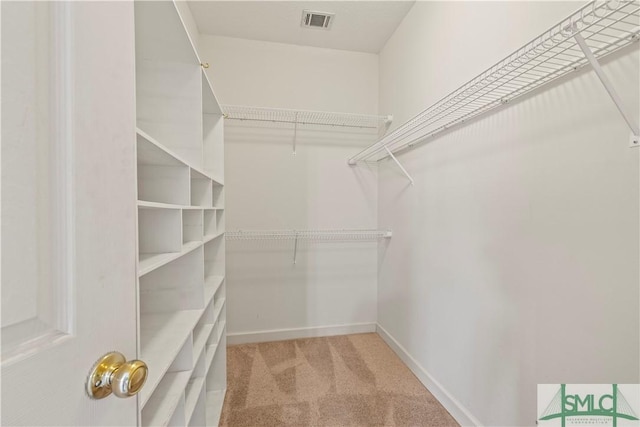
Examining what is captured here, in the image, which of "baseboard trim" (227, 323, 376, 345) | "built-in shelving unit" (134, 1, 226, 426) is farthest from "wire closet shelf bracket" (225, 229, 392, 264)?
"built-in shelving unit" (134, 1, 226, 426)

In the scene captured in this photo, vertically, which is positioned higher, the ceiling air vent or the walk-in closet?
the ceiling air vent

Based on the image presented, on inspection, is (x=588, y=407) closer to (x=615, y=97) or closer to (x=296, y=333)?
(x=615, y=97)

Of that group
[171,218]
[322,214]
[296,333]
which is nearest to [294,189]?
[322,214]

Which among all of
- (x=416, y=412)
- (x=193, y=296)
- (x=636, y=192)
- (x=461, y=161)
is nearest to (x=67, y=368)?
(x=193, y=296)

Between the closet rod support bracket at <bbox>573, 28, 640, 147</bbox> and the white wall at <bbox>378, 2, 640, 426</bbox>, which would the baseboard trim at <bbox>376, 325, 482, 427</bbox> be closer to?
the white wall at <bbox>378, 2, 640, 426</bbox>

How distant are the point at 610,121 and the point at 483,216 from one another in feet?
1.89

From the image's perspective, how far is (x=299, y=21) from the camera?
2.08 meters

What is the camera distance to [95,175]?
1.36ft

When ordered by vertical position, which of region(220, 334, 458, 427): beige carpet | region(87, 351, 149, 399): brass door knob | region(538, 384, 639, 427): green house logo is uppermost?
region(87, 351, 149, 399): brass door knob

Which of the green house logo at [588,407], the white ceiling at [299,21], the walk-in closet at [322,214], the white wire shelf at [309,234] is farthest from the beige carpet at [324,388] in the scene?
the white ceiling at [299,21]

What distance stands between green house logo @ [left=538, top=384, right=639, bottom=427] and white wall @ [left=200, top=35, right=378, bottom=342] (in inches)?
63.9

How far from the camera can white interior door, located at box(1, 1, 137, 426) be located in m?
0.29

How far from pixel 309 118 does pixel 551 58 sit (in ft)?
5.81

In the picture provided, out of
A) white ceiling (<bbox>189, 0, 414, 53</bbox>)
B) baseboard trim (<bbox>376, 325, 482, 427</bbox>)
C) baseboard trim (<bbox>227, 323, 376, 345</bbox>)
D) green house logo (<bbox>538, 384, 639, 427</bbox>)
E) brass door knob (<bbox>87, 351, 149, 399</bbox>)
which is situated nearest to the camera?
brass door knob (<bbox>87, 351, 149, 399</bbox>)
